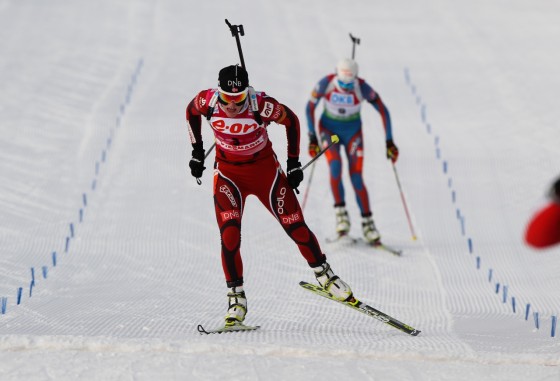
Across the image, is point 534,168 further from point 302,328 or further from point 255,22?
point 255,22

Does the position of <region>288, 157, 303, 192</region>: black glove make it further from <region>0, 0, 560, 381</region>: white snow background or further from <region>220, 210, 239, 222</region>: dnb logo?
<region>0, 0, 560, 381</region>: white snow background

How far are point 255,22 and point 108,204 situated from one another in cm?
819

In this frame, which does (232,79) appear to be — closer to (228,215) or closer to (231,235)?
(228,215)

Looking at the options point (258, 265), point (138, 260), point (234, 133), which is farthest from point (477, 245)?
point (234, 133)

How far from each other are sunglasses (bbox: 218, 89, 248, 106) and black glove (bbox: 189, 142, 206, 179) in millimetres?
510

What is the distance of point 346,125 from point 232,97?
319cm

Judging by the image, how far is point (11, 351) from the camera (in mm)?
5199

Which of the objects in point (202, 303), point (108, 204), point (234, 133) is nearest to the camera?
point (234, 133)

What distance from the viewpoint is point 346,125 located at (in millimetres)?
8961

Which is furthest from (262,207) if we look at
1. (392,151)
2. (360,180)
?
(392,151)

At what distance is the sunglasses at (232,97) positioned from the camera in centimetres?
589

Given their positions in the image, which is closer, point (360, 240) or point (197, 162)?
point (197, 162)

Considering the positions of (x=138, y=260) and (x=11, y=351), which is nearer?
(x=11, y=351)

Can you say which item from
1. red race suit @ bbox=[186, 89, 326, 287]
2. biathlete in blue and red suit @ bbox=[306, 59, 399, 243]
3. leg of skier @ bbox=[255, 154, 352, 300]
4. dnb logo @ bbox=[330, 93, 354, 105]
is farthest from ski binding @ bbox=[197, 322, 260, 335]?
dnb logo @ bbox=[330, 93, 354, 105]
